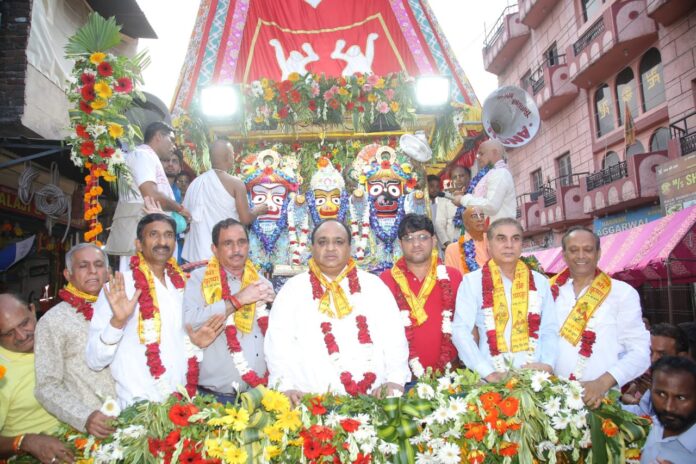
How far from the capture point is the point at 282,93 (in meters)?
6.61

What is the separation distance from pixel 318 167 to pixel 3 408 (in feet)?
15.0

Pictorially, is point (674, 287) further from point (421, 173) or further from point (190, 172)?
point (190, 172)

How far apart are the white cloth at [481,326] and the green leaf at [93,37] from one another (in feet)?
11.6

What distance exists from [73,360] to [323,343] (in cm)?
155

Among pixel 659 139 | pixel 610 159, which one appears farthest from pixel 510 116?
pixel 610 159

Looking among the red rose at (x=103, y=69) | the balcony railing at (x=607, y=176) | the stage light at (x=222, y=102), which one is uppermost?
the balcony railing at (x=607, y=176)

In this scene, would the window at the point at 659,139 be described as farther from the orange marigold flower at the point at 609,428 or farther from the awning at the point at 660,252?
the orange marigold flower at the point at 609,428

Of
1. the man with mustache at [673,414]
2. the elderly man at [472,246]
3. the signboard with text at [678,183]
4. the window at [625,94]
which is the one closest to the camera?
the man with mustache at [673,414]

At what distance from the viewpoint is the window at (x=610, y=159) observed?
56.6ft

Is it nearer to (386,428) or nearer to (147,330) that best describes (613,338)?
(386,428)

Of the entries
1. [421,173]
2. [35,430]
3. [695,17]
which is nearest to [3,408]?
[35,430]

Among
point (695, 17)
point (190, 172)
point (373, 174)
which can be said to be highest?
point (695, 17)

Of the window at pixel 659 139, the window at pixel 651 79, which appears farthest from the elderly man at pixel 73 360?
the window at pixel 651 79

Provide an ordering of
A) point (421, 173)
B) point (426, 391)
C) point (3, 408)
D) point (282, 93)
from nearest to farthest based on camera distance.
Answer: point (426, 391)
point (3, 408)
point (282, 93)
point (421, 173)
